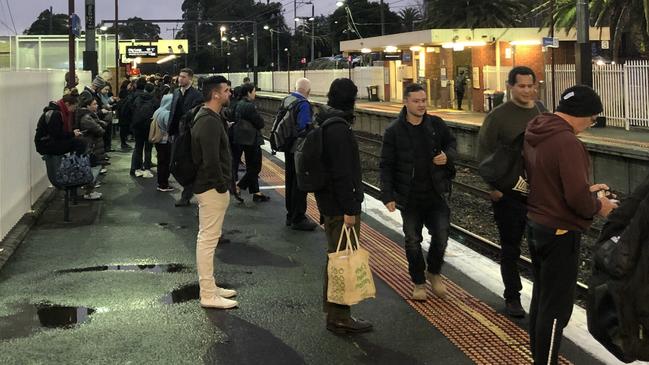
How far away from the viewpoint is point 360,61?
2539 inches

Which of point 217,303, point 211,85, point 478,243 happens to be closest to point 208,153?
point 211,85

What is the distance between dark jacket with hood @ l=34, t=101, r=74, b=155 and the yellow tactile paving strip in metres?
4.57

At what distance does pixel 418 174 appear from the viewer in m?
5.56

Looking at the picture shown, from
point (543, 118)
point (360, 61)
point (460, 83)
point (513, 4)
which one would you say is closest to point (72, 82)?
point (543, 118)

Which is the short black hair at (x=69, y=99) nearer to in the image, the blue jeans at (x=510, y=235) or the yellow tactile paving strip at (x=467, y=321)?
the yellow tactile paving strip at (x=467, y=321)

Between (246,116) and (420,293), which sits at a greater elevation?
(246,116)

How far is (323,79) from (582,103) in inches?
1844

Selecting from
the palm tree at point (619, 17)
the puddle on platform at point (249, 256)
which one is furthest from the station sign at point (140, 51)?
the puddle on platform at point (249, 256)

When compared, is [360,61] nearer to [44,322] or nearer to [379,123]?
[379,123]

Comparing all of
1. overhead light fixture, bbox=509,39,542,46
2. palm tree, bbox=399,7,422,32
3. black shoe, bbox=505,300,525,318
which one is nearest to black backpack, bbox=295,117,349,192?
black shoe, bbox=505,300,525,318

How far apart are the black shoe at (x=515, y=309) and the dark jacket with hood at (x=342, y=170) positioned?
4.74 feet

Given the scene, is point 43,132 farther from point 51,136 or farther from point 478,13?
point 478,13

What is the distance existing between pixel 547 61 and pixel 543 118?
89.3ft

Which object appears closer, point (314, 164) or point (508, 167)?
point (508, 167)
